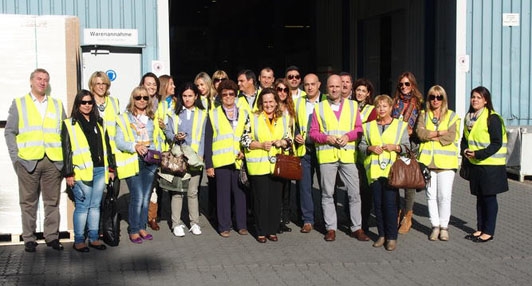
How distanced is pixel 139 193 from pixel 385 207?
8.63 ft

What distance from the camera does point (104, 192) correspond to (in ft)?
27.0

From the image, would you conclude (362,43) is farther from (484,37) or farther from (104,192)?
(104,192)

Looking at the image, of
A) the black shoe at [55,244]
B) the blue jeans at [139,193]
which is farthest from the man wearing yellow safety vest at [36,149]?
the blue jeans at [139,193]

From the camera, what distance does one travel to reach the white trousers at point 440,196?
8320 mm

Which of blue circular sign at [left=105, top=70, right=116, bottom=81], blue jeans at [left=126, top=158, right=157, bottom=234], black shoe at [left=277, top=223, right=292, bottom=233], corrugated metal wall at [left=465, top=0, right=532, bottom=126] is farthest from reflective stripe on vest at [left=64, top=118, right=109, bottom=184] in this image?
corrugated metal wall at [left=465, top=0, right=532, bottom=126]

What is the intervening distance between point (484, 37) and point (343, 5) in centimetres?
818

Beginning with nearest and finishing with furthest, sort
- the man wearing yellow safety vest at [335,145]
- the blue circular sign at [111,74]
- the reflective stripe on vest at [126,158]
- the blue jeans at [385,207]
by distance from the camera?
the blue jeans at [385,207]
the reflective stripe on vest at [126,158]
the man wearing yellow safety vest at [335,145]
the blue circular sign at [111,74]

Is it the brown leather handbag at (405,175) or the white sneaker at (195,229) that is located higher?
the brown leather handbag at (405,175)

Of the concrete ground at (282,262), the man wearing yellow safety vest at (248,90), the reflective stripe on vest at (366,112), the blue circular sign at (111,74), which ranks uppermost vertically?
the blue circular sign at (111,74)

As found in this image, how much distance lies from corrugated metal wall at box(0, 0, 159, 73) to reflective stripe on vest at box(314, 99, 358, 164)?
17.1ft

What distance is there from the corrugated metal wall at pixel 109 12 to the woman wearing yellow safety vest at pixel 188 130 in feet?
14.0

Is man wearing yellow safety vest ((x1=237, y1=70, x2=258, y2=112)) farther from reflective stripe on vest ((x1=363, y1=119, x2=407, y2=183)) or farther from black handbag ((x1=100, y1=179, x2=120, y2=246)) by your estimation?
black handbag ((x1=100, y1=179, x2=120, y2=246))

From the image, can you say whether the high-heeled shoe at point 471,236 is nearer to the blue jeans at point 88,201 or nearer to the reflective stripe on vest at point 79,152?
the blue jeans at point 88,201

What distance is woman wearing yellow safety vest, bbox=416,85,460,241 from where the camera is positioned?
8250 mm
